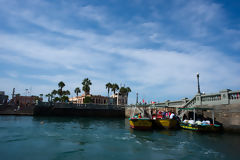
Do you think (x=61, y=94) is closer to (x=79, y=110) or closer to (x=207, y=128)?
(x=79, y=110)

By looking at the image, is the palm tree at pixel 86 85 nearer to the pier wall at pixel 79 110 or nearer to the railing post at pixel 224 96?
the pier wall at pixel 79 110

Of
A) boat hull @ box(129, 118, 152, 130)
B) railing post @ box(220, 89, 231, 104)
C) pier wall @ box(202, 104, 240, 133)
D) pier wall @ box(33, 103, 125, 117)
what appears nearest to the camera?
pier wall @ box(202, 104, 240, 133)

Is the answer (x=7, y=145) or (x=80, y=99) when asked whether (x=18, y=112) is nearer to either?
(x=7, y=145)

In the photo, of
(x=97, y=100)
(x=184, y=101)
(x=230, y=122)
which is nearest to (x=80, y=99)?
(x=97, y=100)

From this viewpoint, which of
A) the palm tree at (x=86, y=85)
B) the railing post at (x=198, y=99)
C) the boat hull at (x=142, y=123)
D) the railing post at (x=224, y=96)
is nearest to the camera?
the railing post at (x=224, y=96)

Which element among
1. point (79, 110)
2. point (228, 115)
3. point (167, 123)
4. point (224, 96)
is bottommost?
point (79, 110)

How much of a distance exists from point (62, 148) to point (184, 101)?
81.3 ft

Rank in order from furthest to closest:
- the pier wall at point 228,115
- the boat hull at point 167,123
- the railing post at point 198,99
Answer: the railing post at point 198,99 → the boat hull at point 167,123 → the pier wall at point 228,115

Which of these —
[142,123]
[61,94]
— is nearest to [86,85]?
[61,94]

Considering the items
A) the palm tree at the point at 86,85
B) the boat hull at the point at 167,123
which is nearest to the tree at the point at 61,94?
the palm tree at the point at 86,85

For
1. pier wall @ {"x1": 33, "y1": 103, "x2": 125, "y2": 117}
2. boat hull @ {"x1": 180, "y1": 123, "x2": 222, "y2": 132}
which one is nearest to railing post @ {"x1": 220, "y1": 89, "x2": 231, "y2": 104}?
boat hull @ {"x1": 180, "y1": 123, "x2": 222, "y2": 132}

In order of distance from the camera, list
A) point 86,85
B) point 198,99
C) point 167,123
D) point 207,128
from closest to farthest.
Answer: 1. point 207,128
2. point 167,123
3. point 198,99
4. point 86,85

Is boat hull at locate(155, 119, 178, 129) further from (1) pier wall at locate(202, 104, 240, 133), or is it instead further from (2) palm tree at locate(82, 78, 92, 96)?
(2) palm tree at locate(82, 78, 92, 96)

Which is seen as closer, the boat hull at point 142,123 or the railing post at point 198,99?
the boat hull at point 142,123
